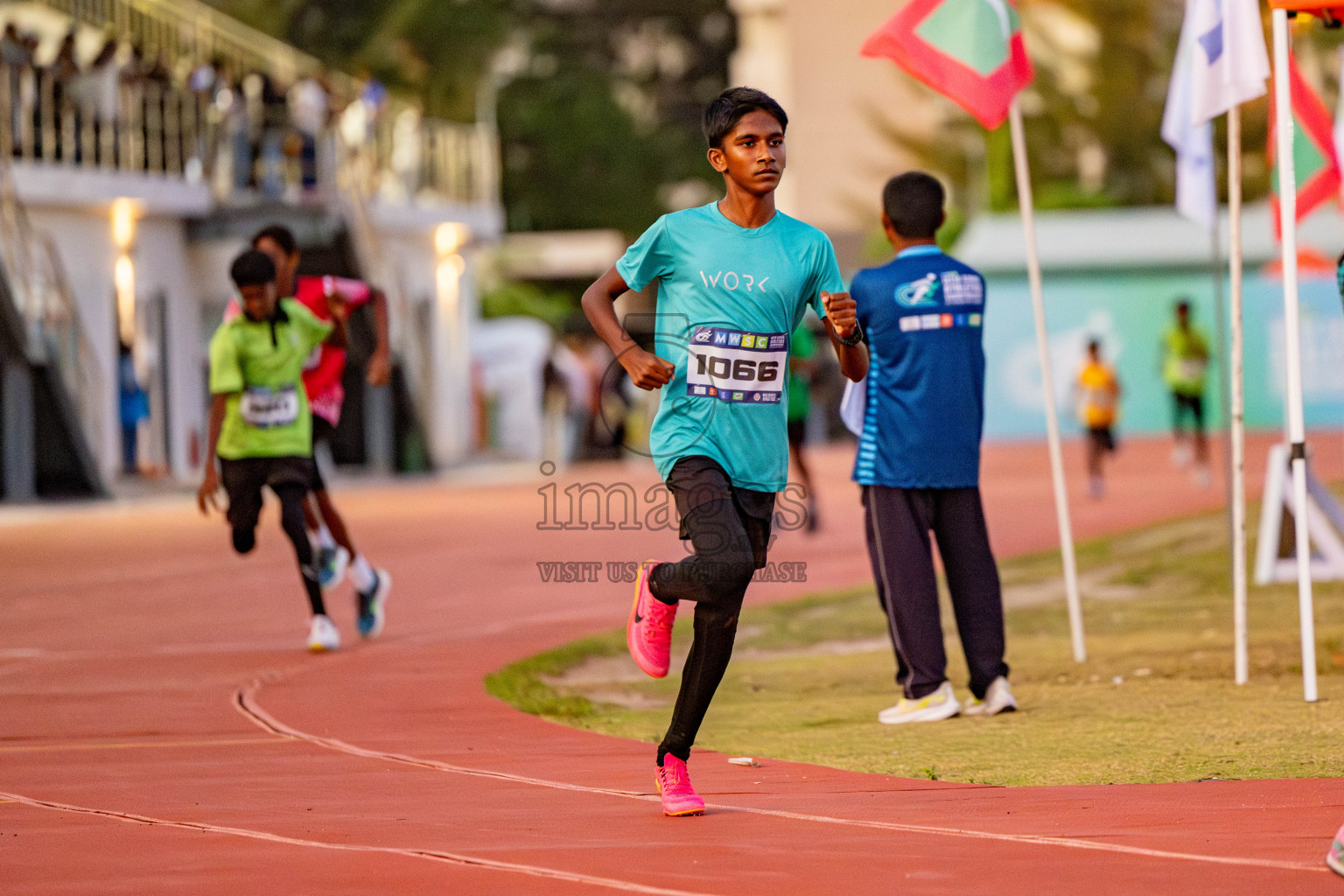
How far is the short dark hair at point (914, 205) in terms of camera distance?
7.52 metres

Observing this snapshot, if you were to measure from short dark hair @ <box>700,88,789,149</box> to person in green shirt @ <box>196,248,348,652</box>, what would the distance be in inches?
161

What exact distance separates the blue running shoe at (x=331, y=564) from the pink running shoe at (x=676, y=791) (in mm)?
4527

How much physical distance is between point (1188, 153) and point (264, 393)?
518 centimetres

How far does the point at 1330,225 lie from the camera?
3944 cm

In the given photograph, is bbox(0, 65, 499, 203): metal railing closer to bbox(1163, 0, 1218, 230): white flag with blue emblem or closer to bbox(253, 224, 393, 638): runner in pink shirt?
bbox(253, 224, 393, 638): runner in pink shirt

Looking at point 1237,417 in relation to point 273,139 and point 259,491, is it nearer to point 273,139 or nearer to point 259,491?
point 259,491

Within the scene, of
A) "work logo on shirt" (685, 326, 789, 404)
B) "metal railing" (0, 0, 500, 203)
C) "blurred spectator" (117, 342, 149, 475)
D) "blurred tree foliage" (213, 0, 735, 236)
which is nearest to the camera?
"work logo on shirt" (685, 326, 789, 404)

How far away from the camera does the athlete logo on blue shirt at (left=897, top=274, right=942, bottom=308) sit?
24.1 ft

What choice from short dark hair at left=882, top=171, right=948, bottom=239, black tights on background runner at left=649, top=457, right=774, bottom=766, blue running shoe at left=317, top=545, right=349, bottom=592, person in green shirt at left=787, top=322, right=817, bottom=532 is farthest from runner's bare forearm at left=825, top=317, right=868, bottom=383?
person in green shirt at left=787, top=322, right=817, bottom=532

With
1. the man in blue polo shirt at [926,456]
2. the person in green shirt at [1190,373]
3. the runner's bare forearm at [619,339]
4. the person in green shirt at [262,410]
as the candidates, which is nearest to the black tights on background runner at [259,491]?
the person in green shirt at [262,410]

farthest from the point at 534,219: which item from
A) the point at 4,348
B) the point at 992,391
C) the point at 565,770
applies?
the point at 565,770

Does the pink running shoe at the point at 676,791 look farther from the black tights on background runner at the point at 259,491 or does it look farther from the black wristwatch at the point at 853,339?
the black tights on background runner at the point at 259,491

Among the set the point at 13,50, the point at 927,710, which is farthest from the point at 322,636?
the point at 13,50

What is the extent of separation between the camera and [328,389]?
10.3m
